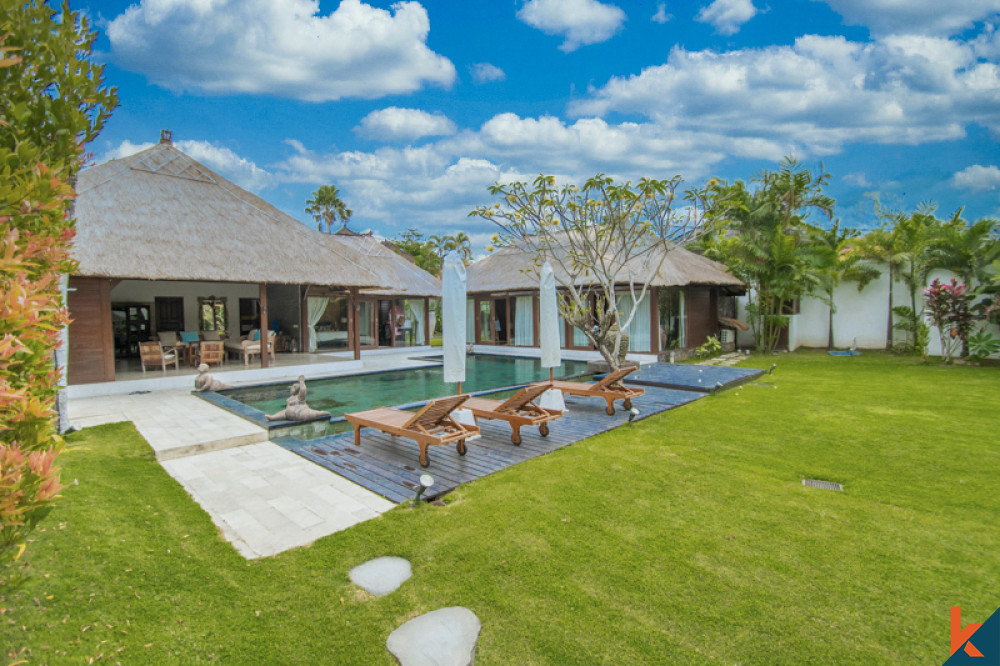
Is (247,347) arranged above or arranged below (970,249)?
below

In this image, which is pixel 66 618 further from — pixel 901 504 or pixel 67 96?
pixel 901 504

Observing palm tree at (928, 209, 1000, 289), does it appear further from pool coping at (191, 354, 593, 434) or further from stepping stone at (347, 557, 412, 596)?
stepping stone at (347, 557, 412, 596)

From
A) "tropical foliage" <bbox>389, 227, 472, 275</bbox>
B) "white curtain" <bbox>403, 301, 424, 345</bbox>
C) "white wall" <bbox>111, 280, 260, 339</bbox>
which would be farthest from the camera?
"tropical foliage" <bbox>389, 227, 472, 275</bbox>

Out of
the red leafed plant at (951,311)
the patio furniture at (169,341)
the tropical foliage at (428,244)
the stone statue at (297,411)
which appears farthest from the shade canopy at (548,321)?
the tropical foliage at (428,244)

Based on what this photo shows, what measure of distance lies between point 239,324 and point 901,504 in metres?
18.9

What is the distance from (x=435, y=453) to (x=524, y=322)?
13.6m

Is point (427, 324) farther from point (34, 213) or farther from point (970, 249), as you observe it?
point (34, 213)

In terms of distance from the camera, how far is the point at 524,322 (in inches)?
766

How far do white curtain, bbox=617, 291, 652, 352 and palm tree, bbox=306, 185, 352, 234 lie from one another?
28.9 metres

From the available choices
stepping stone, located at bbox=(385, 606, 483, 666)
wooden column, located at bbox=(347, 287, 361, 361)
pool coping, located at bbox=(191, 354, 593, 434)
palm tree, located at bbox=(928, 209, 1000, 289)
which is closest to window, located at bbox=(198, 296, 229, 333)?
wooden column, located at bbox=(347, 287, 361, 361)

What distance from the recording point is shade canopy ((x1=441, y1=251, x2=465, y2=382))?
21.4 ft

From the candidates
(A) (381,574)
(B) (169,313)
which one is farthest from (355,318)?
(A) (381,574)

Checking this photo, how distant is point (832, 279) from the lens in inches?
663

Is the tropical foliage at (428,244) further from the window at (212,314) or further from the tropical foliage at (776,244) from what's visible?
the tropical foliage at (776,244)
